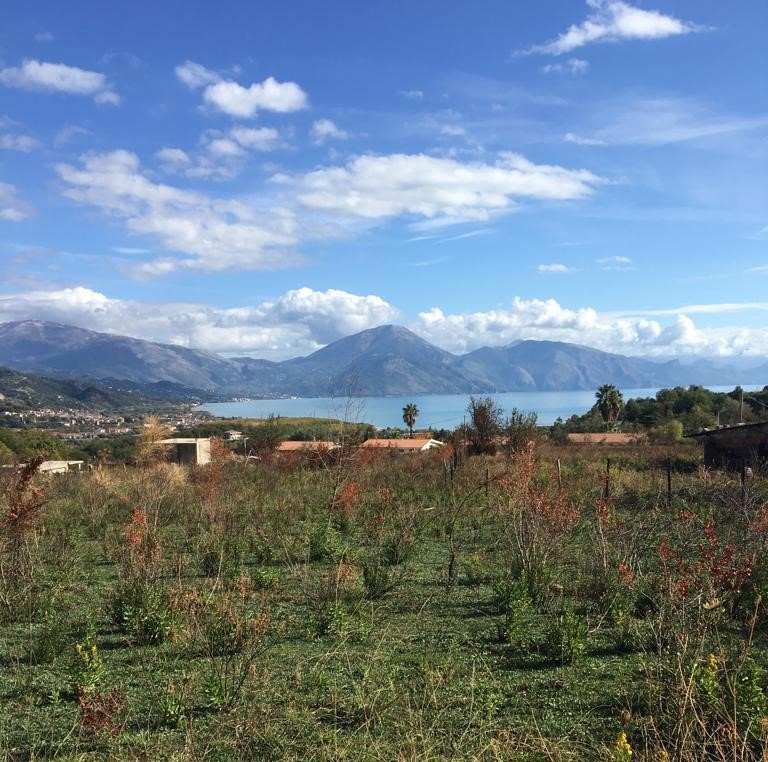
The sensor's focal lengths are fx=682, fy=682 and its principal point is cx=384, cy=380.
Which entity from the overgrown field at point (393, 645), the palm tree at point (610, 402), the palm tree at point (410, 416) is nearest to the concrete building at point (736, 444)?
the overgrown field at point (393, 645)

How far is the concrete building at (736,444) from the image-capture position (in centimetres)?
2022

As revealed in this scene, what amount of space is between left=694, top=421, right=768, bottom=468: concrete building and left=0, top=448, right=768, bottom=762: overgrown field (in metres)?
10.6

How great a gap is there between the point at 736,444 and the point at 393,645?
1820 cm

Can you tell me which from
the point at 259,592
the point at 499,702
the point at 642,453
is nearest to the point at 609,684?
the point at 499,702

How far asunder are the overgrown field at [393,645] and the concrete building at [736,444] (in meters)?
10.6

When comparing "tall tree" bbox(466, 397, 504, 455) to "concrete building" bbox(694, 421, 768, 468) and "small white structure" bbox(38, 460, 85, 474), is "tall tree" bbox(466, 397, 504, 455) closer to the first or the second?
"concrete building" bbox(694, 421, 768, 468)

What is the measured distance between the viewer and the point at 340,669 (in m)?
5.50

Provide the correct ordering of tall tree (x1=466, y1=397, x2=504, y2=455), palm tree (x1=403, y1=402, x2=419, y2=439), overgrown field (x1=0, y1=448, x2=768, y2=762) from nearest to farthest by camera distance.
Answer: overgrown field (x1=0, y1=448, x2=768, y2=762)
tall tree (x1=466, y1=397, x2=504, y2=455)
palm tree (x1=403, y1=402, x2=419, y2=439)

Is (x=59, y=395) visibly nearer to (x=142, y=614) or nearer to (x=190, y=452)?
(x=190, y=452)

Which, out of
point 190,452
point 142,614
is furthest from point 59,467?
point 142,614

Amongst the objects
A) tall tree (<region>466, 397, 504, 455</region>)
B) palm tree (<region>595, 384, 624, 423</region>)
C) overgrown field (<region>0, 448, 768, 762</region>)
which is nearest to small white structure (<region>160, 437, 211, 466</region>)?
tall tree (<region>466, 397, 504, 455</region>)

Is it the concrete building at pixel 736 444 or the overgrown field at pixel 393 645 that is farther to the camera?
the concrete building at pixel 736 444

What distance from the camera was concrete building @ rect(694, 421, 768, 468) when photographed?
2022 cm

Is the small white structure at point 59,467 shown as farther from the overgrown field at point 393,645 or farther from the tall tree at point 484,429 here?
the tall tree at point 484,429
